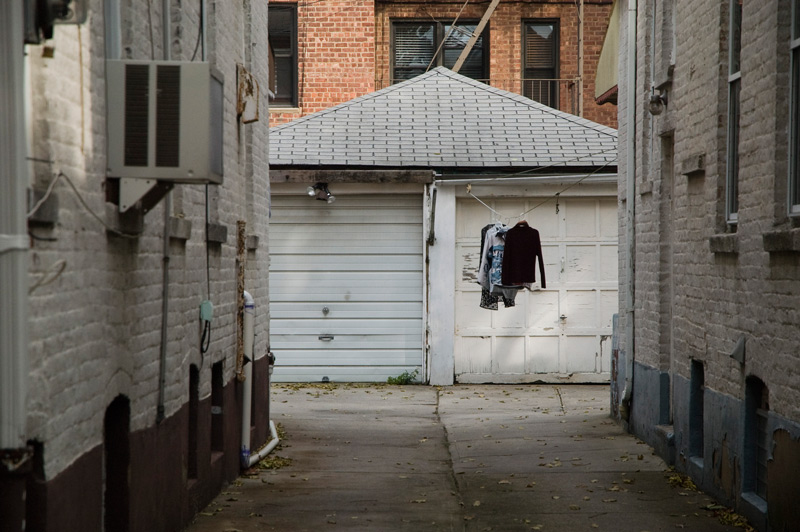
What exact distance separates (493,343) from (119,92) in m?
11.7

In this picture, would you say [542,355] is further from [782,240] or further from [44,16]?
[44,16]

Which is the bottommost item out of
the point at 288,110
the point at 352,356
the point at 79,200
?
the point at 352,356

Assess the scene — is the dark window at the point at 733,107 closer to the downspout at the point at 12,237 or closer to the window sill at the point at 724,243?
the window sill at the point at 724,243

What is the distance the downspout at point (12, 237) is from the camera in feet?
14.5

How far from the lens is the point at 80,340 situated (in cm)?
543

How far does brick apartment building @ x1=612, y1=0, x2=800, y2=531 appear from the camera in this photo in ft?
24.7

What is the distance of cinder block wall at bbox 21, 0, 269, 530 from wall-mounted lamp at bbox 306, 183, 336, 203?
6757 mm

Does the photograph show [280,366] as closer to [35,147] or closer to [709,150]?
[709,150]

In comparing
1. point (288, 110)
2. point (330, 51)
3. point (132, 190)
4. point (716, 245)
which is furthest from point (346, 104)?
point (132, 190)

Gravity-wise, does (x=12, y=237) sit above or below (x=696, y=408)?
above

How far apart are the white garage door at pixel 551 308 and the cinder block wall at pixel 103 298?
24.6 ft

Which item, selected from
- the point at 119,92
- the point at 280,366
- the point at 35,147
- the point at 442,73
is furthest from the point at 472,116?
the point at 35,147

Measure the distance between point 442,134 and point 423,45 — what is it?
6547 mm

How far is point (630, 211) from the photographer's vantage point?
12.8 m
